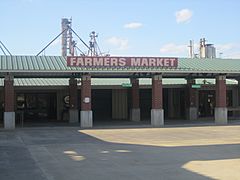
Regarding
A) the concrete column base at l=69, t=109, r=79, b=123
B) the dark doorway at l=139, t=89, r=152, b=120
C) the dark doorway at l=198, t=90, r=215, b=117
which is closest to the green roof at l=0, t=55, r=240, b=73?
the concrete column base at l=69, t=109, r=79, b=123

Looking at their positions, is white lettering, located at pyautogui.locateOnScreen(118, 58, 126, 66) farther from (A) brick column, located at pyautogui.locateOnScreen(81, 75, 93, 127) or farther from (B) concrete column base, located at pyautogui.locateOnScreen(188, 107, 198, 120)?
(B) concrete column base, located at pyautogui.locateOnScreen(188, 107, 198, 120)

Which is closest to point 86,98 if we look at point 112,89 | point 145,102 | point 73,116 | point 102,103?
point 73,116

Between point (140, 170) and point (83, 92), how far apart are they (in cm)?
1829

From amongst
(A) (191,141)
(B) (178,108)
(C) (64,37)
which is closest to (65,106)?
(B) (178,108)

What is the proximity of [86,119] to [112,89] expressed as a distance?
467 inches

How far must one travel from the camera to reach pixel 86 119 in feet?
97.5

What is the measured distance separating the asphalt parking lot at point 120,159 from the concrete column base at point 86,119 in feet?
31.3

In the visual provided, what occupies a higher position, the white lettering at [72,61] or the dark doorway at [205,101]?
the white lettering at [72,61]

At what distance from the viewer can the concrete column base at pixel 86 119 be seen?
97.3 ft

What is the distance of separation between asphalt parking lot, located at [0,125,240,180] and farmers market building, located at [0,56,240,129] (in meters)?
9.63

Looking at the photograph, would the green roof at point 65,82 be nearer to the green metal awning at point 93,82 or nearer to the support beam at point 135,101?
the green metal awning at point 93,82

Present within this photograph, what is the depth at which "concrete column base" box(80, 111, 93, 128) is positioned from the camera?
2967 cm

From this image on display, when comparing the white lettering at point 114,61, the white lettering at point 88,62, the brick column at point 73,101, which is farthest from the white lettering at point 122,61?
the brick column at point 73,101

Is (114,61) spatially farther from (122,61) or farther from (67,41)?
(67,41)
